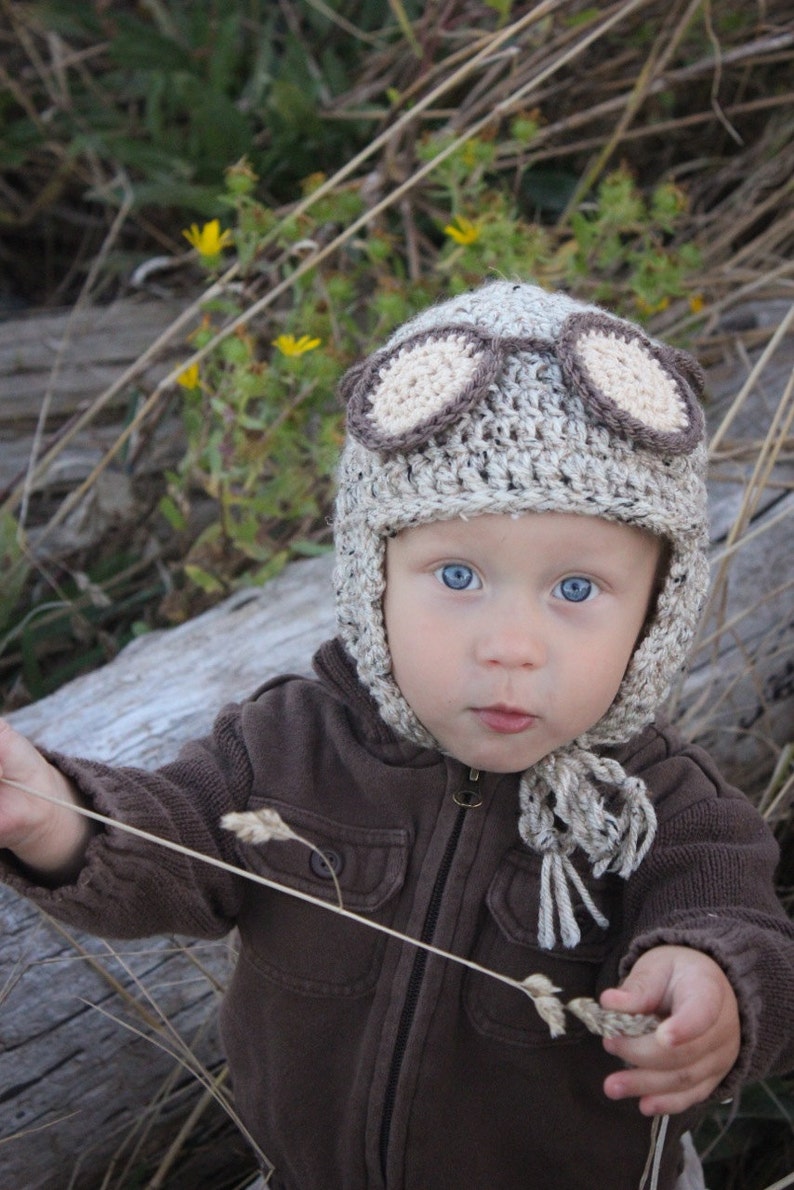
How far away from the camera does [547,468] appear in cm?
144

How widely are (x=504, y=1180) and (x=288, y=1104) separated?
297 mm

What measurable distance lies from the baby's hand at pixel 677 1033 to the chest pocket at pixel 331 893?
1.21 feet

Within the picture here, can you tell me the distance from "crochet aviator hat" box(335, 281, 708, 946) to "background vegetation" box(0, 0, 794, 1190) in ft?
2.77

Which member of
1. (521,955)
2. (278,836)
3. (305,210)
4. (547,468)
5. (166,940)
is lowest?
(166,940)

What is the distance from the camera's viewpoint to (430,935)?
1.65m

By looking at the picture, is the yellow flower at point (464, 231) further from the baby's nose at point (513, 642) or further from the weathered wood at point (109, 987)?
the baby's nose at point (513, 642)

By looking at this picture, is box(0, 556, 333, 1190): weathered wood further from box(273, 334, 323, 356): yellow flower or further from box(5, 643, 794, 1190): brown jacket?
box(273, 334, 323, 356): yellow flower

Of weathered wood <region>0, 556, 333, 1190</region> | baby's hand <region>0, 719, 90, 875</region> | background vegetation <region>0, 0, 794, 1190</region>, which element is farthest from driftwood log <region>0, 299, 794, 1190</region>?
baby's hand <region>0, 719, 90, 875</region>

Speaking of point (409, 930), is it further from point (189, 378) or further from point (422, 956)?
point (189, 378)

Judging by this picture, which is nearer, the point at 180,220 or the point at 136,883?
the point at 136,883

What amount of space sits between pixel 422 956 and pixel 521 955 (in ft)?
0.41

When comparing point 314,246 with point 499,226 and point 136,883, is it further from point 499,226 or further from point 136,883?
point 136,883

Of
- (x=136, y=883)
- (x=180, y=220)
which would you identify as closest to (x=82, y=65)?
(x=180, y=220)

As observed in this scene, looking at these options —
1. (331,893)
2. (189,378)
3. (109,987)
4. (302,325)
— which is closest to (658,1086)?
(331,893)
